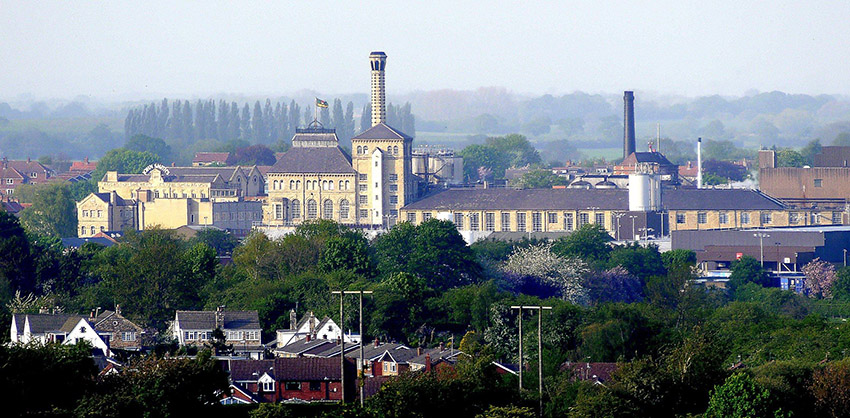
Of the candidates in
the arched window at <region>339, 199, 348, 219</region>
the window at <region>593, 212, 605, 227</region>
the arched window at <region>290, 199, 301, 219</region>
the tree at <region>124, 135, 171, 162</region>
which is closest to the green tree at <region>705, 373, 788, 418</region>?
the window at <region>593, 212, 605, 227</region>

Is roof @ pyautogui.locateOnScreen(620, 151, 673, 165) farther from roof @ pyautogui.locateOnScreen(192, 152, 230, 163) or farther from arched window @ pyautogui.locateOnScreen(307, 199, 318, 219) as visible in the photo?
roof @ pyautogui.locateOnScreen(192, 152, 230, 163)

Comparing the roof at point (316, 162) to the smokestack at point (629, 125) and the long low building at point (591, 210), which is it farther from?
the smokestack at point (629, 125)

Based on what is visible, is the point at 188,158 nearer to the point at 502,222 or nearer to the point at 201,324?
the point at 502,222

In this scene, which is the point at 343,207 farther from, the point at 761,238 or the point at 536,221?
the point at 761,238

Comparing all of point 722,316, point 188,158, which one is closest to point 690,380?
point 722,316

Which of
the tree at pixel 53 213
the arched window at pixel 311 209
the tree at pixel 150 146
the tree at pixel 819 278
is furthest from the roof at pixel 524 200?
the tree at pixel 150 146
